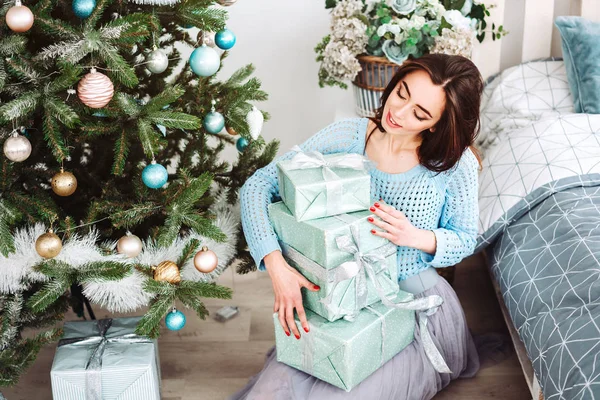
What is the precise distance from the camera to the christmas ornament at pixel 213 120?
1.40 metres

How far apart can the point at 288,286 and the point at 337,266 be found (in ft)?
0.45

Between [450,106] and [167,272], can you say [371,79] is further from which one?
[167,272]

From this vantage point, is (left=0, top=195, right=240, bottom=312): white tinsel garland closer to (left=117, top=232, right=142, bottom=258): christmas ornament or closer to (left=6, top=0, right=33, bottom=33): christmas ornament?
(left=117, top=232, right=142, bottom=258): christmas ornament

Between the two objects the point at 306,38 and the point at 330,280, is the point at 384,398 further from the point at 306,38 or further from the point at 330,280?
the point at 306,38

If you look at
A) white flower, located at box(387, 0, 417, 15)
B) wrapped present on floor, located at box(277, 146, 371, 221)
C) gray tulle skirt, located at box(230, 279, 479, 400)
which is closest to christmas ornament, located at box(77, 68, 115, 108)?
wrapped present on floor, located at box(277, 146, 371, 221)

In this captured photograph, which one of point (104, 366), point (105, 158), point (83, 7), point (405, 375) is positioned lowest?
point (405, 375)

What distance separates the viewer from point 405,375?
1.45 metres

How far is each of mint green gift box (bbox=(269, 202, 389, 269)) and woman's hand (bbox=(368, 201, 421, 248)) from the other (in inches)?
0.5

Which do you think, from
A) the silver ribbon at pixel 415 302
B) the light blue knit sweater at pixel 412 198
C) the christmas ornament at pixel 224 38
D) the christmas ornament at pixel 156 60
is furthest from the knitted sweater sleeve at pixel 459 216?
the christmas ornament at pixel 156 60

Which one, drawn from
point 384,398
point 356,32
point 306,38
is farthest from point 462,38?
point 384,398

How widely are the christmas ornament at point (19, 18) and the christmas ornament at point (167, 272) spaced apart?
0.58 metres

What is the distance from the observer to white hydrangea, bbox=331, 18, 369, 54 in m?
1.91

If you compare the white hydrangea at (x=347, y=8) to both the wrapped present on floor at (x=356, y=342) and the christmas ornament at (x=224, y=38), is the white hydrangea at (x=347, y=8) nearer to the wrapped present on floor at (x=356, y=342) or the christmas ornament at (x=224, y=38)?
the christmas ornament at (x=224, y=38)

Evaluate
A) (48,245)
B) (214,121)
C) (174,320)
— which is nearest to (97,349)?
(174,320)
